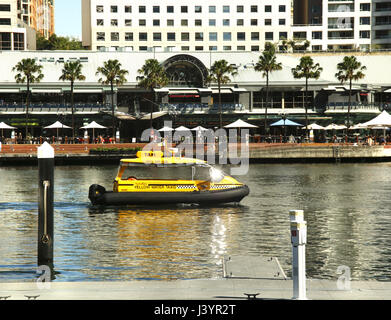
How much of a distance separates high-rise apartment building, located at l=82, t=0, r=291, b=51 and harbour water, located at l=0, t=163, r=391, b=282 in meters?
88.6

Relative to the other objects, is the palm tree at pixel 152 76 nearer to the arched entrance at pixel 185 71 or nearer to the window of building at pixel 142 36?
the arched entrance at pixel 185 71

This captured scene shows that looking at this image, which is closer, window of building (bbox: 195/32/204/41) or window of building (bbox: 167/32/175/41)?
window of building (bbox: 167/32/175/41)

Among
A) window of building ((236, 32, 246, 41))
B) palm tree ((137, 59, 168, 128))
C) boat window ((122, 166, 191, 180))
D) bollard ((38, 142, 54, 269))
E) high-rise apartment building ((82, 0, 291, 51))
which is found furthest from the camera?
window of building ((236, 32, 246, 41))

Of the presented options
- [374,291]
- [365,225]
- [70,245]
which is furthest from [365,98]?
[374,291]

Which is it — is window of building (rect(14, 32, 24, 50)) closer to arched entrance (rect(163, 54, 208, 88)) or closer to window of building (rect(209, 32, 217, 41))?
window of building (rect(209, 32, 217, 41))

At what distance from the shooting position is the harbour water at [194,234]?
850 inches

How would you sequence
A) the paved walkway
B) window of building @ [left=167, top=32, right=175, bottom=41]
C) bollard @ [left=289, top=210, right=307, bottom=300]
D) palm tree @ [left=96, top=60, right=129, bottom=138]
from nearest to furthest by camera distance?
bollard @ [left=289, top=210, right=307, bottom=300] → the paved walkway → palm tree @ [left=96, top=60, right=129, bottom=138] → window of building @ [left=167, top=32, right=175, bottom=41]

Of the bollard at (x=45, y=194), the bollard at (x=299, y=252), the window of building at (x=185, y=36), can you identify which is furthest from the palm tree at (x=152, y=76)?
the bollard at (x=299, y=252)

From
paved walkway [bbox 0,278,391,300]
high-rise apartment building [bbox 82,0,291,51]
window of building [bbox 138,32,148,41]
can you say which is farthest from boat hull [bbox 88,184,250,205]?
window of building [bbox 138,32,148,41]

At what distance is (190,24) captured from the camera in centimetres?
13775

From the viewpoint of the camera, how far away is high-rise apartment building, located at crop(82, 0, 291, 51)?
136875 millimetres

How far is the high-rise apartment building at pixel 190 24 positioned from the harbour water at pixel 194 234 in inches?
3487

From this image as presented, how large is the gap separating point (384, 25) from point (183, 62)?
56712 millimetres

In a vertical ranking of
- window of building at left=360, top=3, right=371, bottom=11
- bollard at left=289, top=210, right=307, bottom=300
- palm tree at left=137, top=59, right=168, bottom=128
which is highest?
window of building at left=360, top=3, right=371, bottom=11
